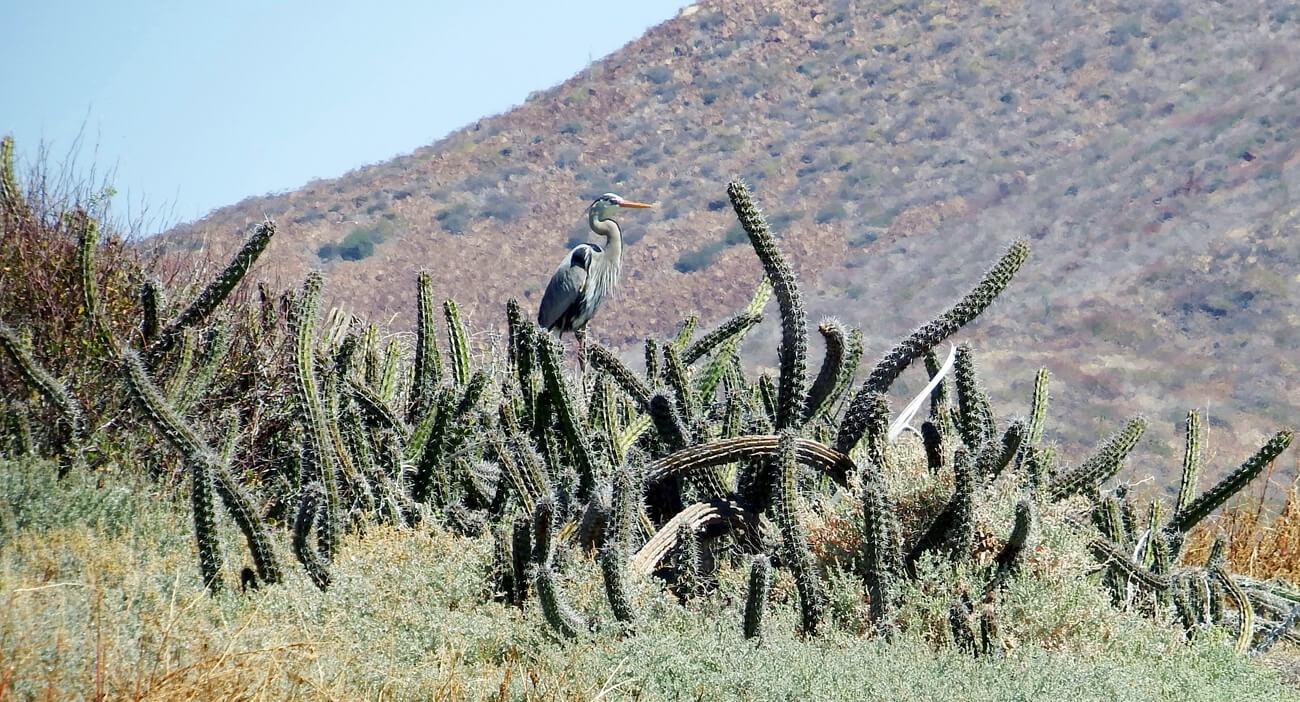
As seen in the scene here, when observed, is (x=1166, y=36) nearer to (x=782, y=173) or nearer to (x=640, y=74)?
(x=782, y=173)

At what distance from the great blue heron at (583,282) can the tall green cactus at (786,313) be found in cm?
488

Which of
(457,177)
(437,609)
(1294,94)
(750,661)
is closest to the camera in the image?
(750,661)

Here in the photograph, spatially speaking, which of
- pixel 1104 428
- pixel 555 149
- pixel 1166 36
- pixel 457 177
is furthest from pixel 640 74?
pixel 1104 428

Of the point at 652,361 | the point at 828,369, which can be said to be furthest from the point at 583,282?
the point at 828,369

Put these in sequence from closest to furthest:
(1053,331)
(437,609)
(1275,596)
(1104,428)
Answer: (437,609), (1275,596), (1104,428), (1053,331)

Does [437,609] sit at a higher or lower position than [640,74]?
lower

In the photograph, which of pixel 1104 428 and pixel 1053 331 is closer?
pixel 1104 428

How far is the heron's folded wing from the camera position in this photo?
10844 mm

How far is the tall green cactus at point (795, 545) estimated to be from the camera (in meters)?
4.54

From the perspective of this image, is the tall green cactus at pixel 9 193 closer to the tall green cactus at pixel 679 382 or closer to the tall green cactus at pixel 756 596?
the tall green cactus at pixel 679 382

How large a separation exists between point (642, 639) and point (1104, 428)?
27.6m

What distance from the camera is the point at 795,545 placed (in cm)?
463

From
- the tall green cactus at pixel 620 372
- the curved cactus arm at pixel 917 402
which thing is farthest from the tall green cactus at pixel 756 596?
the tall green cactus at pixel 620 372

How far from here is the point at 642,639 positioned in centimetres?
414
